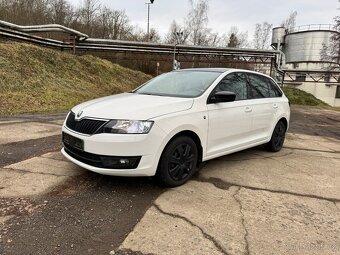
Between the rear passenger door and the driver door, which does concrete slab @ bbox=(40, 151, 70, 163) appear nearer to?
the driver door

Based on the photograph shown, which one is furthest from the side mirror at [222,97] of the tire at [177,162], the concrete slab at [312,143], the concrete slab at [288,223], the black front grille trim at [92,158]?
the concrete slab at [312,143]

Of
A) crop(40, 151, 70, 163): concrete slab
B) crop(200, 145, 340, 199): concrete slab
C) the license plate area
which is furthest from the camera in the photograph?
crop(40, 151, 70, 163): concrete slab

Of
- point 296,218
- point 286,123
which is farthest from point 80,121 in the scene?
point 286,123

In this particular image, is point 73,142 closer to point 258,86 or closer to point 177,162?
point 177,162

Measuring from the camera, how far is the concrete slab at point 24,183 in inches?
146

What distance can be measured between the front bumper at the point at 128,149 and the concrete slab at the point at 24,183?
61 centimetres

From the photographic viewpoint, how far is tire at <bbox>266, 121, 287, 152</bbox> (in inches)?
242

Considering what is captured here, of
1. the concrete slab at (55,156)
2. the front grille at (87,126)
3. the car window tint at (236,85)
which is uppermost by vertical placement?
the car window tint at (236,85)

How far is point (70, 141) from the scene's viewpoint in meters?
4.05

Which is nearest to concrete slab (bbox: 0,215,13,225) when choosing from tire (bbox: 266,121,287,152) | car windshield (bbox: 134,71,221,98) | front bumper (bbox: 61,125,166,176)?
front bumper (bbox: 61,125,166,176)

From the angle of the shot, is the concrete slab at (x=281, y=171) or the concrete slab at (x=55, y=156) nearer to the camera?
the concrete slab at (x=281, y=171)

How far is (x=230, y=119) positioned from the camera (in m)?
4.77

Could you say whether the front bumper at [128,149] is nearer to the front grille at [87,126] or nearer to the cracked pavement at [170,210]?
the front grille at [87,126]

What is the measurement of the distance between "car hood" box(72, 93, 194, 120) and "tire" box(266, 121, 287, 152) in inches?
102
